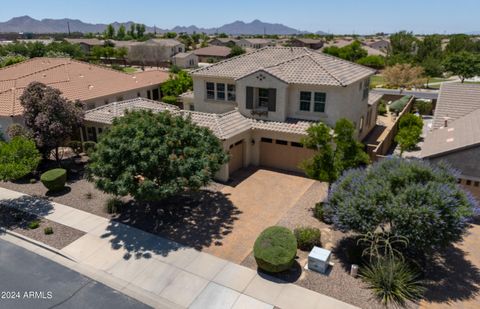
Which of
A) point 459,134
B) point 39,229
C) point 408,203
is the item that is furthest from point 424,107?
point 39,229

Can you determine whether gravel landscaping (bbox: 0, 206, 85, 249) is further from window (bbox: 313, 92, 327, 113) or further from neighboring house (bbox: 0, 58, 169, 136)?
window (bbox: 313, 92, 327, 113)

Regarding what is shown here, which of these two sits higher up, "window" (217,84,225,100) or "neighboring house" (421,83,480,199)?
"window" (217,84,225,100)

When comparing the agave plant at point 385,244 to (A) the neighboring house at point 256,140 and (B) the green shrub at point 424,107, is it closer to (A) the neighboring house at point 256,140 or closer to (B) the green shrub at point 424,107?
(A) the neighboring house at point 256,140

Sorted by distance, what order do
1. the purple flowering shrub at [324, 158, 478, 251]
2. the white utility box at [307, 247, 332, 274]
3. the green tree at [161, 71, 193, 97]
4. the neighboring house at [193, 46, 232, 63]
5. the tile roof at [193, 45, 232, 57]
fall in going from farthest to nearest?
the tile roof at [193, 45, 232, 57], the neighboring house at [193, 46, 232, 63], the green tree at [161, 71, 193, 97], the white utility box at [307, 247, 332, 274], the purple flowering shrub at [324, 158, 478, 251]

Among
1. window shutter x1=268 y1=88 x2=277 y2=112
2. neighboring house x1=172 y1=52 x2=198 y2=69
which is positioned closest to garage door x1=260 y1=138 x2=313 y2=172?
window shutter x1=268 y1=88 x2=277 y2=112

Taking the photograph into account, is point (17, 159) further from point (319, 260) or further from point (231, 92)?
point (319, 260)

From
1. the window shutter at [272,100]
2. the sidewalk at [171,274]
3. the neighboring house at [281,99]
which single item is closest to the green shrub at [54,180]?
the sidewalk at [171,274]
